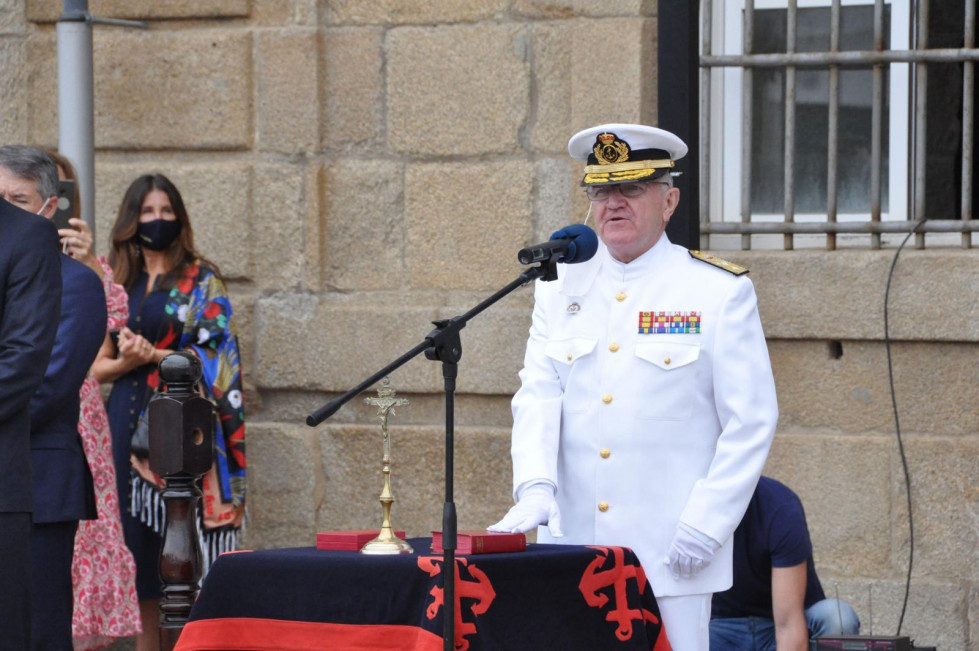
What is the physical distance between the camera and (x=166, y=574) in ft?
16.7

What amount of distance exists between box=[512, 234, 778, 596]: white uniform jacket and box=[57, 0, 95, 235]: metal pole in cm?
265

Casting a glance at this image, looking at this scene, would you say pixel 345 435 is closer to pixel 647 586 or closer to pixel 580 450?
pixel 580 450

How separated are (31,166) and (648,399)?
2028 mm

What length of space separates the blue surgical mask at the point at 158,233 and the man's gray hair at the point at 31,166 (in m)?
1.26

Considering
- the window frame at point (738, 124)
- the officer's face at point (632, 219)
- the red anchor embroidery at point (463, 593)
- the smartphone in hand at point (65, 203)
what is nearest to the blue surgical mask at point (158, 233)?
the smartphone in hand at point (65, 203)

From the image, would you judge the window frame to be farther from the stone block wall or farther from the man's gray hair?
the man's gray hair

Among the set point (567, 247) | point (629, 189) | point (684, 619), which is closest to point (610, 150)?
point (629, 189)

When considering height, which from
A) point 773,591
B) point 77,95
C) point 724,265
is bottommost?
point 773,591

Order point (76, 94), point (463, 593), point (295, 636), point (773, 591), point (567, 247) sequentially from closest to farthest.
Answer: point (463, 593) < point (295, 636) < point (567, 247) < point (773, 591) < point (76, 94)

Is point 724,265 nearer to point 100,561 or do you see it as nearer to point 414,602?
point 414,602

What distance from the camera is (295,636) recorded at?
3.60 metres

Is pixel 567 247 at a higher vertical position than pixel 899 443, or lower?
higher

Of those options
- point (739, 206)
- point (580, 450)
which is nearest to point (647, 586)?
point (580, 450)

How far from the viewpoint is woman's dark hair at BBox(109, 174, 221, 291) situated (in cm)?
632
